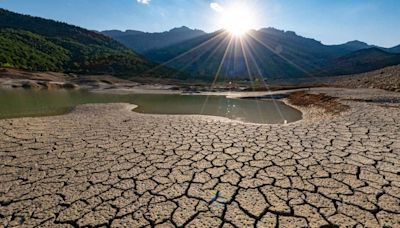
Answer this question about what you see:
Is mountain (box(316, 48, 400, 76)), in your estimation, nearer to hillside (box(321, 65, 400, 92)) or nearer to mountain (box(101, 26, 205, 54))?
hillside (box(321, 65, 400, 92))

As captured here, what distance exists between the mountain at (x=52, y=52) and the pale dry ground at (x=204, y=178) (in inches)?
1641

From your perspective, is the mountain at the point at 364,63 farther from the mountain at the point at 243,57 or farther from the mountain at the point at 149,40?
the mountain at the point at 149,40

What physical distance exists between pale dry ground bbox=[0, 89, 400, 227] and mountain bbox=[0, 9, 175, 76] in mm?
41689

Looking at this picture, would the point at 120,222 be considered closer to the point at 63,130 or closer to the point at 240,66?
the point at 63,130

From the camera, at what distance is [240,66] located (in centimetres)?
9069

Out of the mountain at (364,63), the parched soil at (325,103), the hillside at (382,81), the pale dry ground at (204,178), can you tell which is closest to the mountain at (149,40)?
the mountain at (364,63)

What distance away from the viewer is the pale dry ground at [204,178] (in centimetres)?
287

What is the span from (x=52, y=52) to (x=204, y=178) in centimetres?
5752

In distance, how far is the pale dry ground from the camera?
2867 mm

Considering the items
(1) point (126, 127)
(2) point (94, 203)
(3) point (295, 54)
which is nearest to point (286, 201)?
(2) point (94, 203)

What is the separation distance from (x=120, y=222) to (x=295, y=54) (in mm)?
116434

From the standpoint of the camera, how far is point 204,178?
381cm

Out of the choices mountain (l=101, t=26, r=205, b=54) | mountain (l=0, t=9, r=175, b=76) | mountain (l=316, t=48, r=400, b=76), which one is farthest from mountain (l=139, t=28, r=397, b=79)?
mountain (l=101, t=26, r=205, b=54)

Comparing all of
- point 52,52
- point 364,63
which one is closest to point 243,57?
point 364,63
